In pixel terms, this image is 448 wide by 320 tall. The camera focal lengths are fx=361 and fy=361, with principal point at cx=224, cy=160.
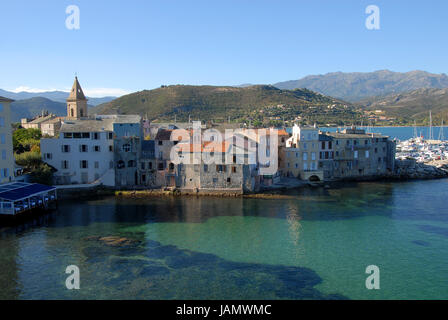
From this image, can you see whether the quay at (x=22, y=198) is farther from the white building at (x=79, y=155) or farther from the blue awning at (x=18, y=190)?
the white building at (x=79, y=155)

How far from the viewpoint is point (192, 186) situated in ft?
155

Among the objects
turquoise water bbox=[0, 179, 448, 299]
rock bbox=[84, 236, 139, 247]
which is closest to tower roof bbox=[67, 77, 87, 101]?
turquoise water bbox=[0, 179, 448, 299]

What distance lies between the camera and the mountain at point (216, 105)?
123438 mm

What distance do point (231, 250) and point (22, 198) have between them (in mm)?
21987

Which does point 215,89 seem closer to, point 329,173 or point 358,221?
point 329,173

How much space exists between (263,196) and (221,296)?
1005 inches

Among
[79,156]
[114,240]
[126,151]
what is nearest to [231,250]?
[114,240]

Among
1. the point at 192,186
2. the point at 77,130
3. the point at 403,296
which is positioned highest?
the point at 77,130

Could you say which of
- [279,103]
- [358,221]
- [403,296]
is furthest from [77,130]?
[279,103]

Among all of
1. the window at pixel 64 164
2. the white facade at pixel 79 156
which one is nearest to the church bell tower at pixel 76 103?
the white facade at pixel 79 156

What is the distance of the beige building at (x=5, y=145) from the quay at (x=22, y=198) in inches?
49.6

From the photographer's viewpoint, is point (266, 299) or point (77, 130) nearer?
point (266, 299)

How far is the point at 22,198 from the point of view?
3547 centimetres

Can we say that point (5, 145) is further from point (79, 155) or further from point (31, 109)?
point (31, 109)
